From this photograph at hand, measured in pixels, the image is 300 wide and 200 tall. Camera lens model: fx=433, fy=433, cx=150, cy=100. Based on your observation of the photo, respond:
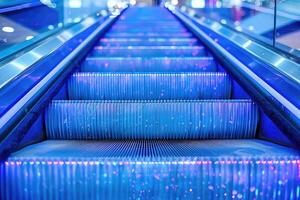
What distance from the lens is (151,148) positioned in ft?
7.46

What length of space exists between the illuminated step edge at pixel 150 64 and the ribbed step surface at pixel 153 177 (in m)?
1.97

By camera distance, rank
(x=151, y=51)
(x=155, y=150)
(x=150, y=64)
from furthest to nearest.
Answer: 1. (x=151, y=51)
2. (x=150, y=64)
3. (x=155, y=150)

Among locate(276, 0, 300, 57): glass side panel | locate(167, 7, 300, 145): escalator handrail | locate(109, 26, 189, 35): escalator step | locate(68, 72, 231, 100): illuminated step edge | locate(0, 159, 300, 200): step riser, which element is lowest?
locate(0, 159, 300, 200): step riser

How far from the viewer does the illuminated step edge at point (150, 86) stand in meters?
3.28

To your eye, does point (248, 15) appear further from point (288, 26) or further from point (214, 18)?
point (288, 26)

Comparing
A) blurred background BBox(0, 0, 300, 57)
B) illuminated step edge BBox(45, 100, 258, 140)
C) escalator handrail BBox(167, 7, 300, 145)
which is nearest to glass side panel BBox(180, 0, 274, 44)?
blurred background BBox(0, 0, 300, 57)

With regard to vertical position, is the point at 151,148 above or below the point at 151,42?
below

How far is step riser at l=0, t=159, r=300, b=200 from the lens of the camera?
1.97m

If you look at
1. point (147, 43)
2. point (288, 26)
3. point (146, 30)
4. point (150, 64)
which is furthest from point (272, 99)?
point (146, 30)

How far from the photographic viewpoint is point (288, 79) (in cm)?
253

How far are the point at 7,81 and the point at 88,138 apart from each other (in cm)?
58

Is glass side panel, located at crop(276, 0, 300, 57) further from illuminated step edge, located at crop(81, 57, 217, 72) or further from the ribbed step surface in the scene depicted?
the ribbed step surface

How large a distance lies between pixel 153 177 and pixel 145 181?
4cm

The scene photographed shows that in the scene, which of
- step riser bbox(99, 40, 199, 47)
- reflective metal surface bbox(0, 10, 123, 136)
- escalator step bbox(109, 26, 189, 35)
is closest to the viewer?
reflective metal surface bbox(0, 10, 123, 136)
